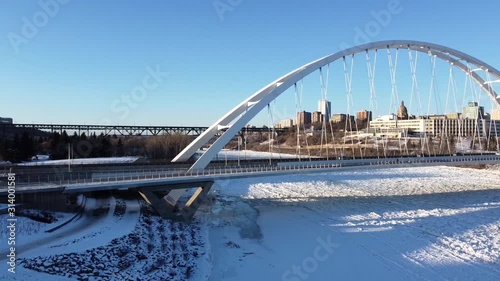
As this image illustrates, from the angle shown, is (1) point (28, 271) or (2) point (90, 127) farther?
(2) point (90, 127)

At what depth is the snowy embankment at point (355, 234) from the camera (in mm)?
13984

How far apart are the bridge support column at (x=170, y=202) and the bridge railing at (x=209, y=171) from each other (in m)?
0.66

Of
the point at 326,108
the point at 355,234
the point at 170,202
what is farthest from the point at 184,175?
the point at 326,108

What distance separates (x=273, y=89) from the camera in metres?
27.9

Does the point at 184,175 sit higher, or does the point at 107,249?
the point at 184,175

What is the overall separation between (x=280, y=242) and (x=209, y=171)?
702cm

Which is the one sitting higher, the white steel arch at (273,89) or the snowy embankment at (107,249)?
the white steel arch at (273,89)

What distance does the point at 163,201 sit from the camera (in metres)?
21.1

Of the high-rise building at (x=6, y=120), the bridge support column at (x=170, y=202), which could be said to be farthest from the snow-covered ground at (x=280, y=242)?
the high-rise building at (x=6, y=120)

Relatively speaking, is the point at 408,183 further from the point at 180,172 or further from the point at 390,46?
the point at 180,172

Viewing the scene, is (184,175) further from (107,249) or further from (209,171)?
(107,249)

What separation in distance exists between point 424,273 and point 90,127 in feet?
311

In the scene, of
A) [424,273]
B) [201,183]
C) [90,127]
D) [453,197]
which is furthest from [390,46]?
[90,127]

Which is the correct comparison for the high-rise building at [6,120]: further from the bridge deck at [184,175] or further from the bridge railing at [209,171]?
the bridge deck at [184,175]
